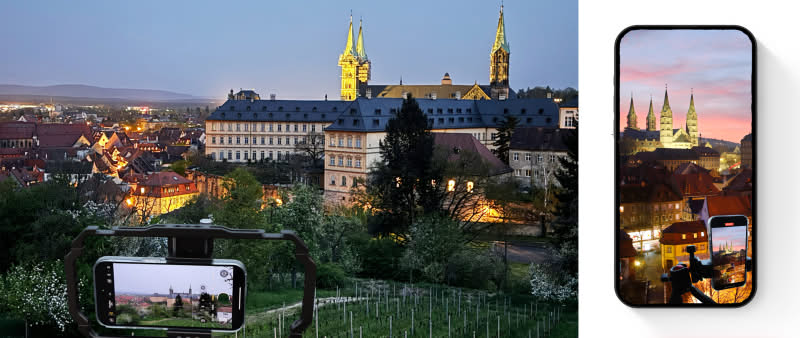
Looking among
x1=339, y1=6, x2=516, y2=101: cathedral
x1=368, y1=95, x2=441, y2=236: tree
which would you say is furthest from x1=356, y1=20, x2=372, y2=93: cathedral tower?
x1=368, y1=95, x2=441, y2=236: tree

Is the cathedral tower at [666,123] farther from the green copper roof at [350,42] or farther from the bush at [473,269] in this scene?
the green copper roof at [350,42]

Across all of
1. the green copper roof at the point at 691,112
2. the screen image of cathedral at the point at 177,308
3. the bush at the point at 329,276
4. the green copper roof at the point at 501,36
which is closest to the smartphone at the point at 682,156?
the green copper roof at the point at 691,112

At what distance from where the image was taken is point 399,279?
3.88m

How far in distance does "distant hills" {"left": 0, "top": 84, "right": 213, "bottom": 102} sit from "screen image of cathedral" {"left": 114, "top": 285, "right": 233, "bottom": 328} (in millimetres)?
2679

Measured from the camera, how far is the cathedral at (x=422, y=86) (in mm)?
3646

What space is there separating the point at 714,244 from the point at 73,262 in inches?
55.4

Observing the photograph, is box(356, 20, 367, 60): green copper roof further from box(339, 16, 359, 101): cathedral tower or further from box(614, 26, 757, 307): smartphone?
box(614, 26, 757, 307): smartphone

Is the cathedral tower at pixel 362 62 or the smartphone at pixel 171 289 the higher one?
the cathedral tower at pixel 362 62

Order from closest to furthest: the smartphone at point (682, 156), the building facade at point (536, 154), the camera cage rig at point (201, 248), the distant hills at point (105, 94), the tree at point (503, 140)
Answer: the camera cage rig at point (201, 248) → the smartphone at point (682, 156) → the building facade at point (536, 154) → the tree at point (503, 140) → the distant hills at point (105, 94)

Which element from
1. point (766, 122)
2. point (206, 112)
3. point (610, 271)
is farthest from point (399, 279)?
point (766, 122)

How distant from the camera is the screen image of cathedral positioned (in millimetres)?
1297

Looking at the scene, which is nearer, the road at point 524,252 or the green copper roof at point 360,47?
the road at point 524,252

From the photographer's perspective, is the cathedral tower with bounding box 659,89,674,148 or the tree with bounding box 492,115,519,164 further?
the tree with bounding box 492,115,519,164

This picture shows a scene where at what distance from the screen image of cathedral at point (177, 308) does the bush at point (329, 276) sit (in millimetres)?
2344
